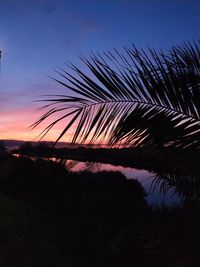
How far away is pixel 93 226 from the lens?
6199 millimetres

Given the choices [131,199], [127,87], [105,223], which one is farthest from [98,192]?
[127,87]

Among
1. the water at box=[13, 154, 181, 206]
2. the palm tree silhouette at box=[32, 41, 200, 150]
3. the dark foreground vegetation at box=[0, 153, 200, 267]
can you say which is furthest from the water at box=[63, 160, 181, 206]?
the palm tree silhouette at box=[32, 41, 200, 150]

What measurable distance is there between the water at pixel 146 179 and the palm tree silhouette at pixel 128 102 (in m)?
1.32

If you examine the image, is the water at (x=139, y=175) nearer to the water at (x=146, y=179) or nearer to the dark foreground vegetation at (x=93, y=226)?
the water at (x=146, y=179)

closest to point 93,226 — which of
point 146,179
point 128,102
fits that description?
point 146,179

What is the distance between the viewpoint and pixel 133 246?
4.97 meters

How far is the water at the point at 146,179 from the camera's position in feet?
15.0

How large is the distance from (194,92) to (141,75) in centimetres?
31

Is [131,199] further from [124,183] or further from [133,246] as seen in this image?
[133,246]

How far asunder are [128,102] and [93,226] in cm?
430

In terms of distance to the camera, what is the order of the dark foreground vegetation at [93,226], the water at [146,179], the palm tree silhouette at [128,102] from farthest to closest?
→ 1. the water at [146,179]
2. the dark foreground vegetation at [93,226]
3. the palm tree silhouette at [128,102]

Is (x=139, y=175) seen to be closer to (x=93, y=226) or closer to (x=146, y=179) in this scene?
(x=93, y=226)

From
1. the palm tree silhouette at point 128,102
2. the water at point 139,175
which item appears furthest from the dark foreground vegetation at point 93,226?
the palm tree silhouette at point 128,102

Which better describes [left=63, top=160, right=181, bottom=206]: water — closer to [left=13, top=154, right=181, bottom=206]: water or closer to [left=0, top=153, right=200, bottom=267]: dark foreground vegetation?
[left=13, top=154, right=181, bottom=206]: water
